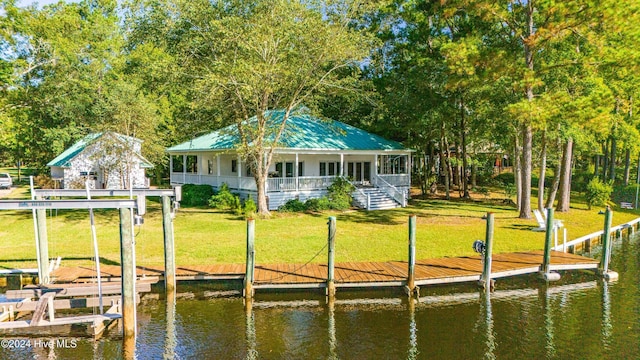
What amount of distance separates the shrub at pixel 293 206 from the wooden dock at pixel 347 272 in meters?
12.0

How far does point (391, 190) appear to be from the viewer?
2944 centimetres

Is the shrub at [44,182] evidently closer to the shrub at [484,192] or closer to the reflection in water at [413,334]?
the shrub at [484,192]

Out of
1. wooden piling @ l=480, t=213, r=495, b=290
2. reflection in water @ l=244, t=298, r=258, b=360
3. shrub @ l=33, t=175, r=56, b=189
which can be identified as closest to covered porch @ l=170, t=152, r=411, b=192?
shrub @ l=33, t=175, r=56, b=189

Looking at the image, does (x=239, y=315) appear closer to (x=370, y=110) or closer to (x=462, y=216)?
(x=462, y=216)

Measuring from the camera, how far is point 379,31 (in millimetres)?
36062

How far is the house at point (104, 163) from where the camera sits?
3259 cm

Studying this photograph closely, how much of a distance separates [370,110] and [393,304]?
2744 centimetres

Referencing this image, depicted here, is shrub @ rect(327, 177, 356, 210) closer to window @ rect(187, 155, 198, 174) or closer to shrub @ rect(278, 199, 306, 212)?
shrub @ rect(278, 199, 306, 212)

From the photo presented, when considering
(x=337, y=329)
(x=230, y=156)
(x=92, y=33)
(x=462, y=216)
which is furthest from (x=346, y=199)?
(x=92, y=33)

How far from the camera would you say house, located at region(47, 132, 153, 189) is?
32594 millimetres

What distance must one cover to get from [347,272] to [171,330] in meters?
5.00

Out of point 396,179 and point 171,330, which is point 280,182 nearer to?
point 396,179

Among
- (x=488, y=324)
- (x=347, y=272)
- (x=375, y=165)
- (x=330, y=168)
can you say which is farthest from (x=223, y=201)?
(x=488, y=324)

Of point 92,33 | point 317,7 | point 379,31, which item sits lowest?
point 317,7
